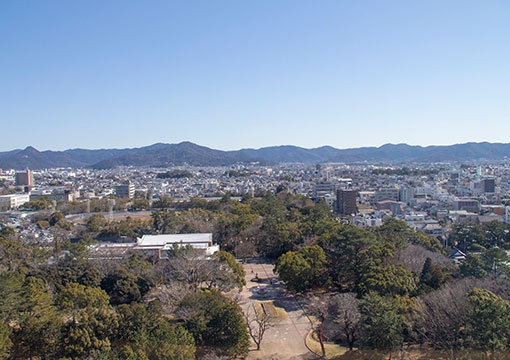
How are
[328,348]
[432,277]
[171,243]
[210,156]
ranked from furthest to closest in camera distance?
[210,156] → [171,243] → [432,277] → [328,348]

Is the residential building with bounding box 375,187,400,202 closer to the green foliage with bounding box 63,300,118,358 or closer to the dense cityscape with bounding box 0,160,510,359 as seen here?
the dense cityscape with bounding box 0,160,510,359

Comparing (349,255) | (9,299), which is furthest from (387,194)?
(9,299)

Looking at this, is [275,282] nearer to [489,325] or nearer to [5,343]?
[489,325]

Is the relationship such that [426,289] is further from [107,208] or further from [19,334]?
[107,208]

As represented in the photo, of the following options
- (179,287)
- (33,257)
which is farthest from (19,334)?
(33,257)

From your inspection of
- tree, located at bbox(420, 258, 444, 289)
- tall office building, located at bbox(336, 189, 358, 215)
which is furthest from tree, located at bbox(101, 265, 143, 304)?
tall office building, located at bbox(336, 189, 358, 215)

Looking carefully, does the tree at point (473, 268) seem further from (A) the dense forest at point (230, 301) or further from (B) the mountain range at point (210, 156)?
(B) the mountain range at point (210, 156)
